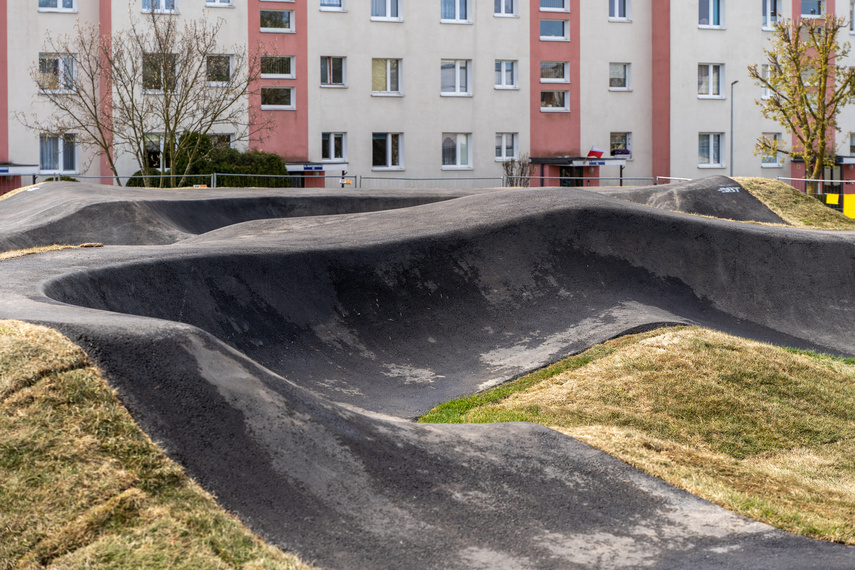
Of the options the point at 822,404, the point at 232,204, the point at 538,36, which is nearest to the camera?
the point at 822,404

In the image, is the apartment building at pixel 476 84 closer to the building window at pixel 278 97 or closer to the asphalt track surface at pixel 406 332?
the building window at pixel 278 97

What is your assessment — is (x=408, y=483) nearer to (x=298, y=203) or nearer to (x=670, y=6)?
(x=298, y=203)

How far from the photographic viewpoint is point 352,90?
43375mm

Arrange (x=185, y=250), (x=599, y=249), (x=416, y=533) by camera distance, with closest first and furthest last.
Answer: (x=416, y=533), (x=185, y=250), (x=599, y=249)

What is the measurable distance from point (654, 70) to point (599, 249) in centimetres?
3631

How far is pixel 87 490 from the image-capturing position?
193 inches

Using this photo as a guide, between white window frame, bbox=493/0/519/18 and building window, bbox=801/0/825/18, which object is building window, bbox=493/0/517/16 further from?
building window, bbox=801/0/825/18

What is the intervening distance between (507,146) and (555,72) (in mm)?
4821

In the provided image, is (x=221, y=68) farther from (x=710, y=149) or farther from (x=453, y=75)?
(x=710, y=149)

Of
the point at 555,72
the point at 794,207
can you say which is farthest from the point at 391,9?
the point at 794,207

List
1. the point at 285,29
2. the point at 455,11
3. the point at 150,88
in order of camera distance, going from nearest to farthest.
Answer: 1. the point at 150,88
2. the point at 285,29
3. the point at 455,11

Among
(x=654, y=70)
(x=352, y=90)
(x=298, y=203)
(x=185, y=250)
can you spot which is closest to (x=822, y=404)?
(x=185, y=250)

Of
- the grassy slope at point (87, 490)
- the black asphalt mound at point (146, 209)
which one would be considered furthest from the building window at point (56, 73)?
the grassy slope at point (87, 490)

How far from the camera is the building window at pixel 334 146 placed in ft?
143
